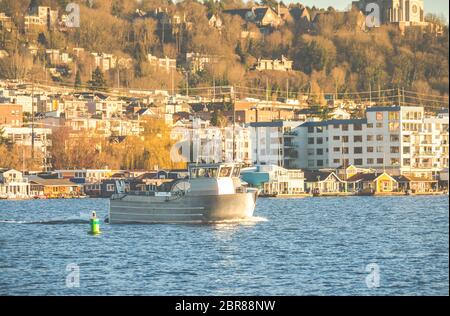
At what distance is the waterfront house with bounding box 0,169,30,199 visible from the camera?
11688cm

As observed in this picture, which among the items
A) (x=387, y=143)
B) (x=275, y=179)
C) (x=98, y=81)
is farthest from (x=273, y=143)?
(x=98, y=81)

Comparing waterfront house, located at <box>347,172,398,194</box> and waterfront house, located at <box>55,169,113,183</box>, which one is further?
waterfront house, located at <box>55,169,113,183</box>

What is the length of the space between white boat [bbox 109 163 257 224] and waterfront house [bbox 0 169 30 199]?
166ft

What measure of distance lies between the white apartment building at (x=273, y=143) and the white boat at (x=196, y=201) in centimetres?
6660

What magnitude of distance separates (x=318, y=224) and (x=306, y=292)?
31.6 metres

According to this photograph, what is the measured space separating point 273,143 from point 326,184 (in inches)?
540

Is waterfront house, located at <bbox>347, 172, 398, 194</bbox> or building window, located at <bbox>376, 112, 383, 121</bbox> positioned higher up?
building window, located at <bbox>376, 112, 383, 121</bbox>

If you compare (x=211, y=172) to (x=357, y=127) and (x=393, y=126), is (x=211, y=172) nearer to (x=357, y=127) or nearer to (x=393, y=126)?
(x=393, y=126)

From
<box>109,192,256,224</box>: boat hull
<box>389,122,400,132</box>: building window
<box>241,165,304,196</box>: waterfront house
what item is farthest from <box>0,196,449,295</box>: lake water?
<box>389,122,400,132</box>: building window

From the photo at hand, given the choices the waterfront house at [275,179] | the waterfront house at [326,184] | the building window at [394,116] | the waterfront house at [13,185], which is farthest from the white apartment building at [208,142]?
the waterfront house at [13,185]

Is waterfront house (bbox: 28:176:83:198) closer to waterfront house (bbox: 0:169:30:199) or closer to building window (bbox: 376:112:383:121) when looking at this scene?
waterfront house (bbox: 0:169:30:199)

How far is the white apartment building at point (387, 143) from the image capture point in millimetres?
129500

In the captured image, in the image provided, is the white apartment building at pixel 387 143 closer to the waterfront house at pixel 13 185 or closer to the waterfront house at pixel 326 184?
the waterfront house at pixel 326 184
